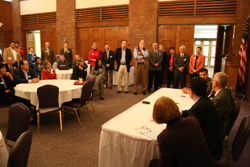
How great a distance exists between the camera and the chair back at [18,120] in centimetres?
227

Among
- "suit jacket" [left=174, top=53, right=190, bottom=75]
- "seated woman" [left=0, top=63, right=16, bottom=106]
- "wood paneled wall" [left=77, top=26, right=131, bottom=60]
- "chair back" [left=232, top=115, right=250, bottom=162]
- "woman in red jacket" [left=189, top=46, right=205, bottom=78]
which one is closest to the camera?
"chair back" [left=232, top=115, right=250, bottom=162]

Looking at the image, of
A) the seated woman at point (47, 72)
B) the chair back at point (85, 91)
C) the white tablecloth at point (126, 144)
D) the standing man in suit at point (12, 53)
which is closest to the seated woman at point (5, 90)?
the seated woman at point (47, 72)

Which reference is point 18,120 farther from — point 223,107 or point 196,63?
point 196,63

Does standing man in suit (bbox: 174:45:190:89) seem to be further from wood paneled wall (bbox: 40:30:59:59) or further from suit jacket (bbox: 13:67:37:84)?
wood paneled wall (bbox: 40:30:59:59)

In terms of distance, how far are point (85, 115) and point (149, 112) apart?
261 centimetres

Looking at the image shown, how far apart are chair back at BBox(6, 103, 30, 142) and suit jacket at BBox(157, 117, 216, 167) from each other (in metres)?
1.56

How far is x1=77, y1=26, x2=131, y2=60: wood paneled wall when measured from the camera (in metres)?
9.38

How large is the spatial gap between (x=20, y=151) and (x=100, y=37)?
8.71 m

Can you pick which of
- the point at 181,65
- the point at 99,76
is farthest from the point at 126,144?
the point at 181,65

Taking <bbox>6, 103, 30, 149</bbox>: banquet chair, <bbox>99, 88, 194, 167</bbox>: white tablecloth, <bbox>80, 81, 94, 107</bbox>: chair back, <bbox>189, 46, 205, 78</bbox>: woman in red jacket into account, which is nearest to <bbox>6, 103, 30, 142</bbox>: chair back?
<bbox>6, 103, 30, 149</bbox>: banquet chair

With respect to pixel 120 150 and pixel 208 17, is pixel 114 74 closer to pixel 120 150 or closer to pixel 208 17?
pixel 208 17

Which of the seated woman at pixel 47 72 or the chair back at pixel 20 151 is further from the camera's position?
the seated woman at pixel 47 72

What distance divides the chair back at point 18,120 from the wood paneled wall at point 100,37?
293 inches

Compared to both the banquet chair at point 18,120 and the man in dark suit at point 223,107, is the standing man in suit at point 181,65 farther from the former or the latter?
the banquet chair at point 18,120
